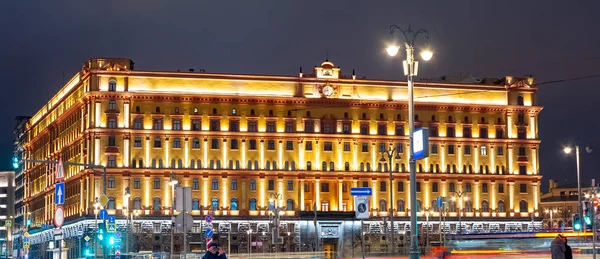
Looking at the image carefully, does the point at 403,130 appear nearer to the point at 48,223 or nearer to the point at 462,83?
the point at 462,83

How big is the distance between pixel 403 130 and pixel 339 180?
11.2 metres

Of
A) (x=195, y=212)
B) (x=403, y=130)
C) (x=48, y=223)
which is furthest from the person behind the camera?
(x=48, y=223)

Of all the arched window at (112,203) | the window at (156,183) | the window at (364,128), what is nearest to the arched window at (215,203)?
the window at (156,183)

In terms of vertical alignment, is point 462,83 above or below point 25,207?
above

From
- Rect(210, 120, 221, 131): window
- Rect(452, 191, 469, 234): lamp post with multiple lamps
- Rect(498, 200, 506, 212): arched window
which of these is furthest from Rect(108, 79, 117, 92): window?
Rect(498, 200, 506, 212): arched window

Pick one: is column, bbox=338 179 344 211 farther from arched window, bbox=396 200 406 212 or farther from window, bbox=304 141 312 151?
arched window, bbox=396 200 406 212

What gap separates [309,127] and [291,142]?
9.85 ft

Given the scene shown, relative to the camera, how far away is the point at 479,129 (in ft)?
480

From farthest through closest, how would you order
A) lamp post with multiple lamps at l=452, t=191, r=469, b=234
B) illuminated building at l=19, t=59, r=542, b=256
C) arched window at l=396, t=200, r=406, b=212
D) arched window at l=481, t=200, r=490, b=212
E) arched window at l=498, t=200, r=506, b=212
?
arched window at l=498, t=200, r=506, b=212 → arched window at l=481, t=200, r=490, b=212 → arched window at l=396, t=200, r=406, b=212 → lamp post with multiple lamps at l=452, t=191, r=469, b=234 → illuminated building at l=19, t=59, r=542, b=256

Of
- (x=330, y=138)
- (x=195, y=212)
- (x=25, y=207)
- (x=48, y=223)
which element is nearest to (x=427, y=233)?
(x=330, y=138)

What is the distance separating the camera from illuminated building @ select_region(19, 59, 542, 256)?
439 ft

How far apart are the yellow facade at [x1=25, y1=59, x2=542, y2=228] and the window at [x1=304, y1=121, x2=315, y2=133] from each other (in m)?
0.12

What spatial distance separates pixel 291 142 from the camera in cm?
13950

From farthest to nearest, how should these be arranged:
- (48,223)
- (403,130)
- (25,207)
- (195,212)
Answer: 1. (25,207)
2. (48,223)
3. (403,130)
4. (195,212)
